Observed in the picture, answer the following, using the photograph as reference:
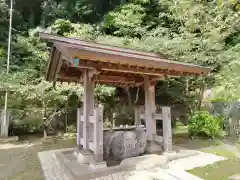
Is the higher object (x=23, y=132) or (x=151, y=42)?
(x=151, y=42)

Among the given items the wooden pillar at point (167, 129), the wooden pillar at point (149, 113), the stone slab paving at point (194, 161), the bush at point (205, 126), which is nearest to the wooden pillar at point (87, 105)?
the wooden pillar at point (149, 113)

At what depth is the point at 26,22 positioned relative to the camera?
14602mm

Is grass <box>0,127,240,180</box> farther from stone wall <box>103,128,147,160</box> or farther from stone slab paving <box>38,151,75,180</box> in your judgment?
stone wall <box>103,128,147,160</box>

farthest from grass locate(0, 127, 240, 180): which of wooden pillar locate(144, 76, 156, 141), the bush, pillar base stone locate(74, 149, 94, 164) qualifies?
wooden pillar locate(144, 76, 156, 141)

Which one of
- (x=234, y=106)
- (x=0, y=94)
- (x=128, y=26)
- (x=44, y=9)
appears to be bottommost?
(x=234, y=106)

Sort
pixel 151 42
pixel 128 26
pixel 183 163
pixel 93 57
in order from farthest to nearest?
pixel 128 26, pixel 151 42, pixel 183 163, pixel 93 57

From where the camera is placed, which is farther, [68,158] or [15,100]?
[15,100]

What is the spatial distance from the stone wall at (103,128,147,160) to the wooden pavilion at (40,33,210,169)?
434 mm

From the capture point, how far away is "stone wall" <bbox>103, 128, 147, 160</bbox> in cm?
464

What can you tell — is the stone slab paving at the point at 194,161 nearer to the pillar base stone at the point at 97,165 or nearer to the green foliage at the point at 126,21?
the pillar base stone at the point at 97,165

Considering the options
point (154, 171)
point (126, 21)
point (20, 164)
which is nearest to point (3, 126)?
point (20, 164)

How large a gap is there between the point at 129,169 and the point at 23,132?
7.44 metres

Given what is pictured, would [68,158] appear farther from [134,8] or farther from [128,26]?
[134,8]

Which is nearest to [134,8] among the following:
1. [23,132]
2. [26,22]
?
[26,22]
